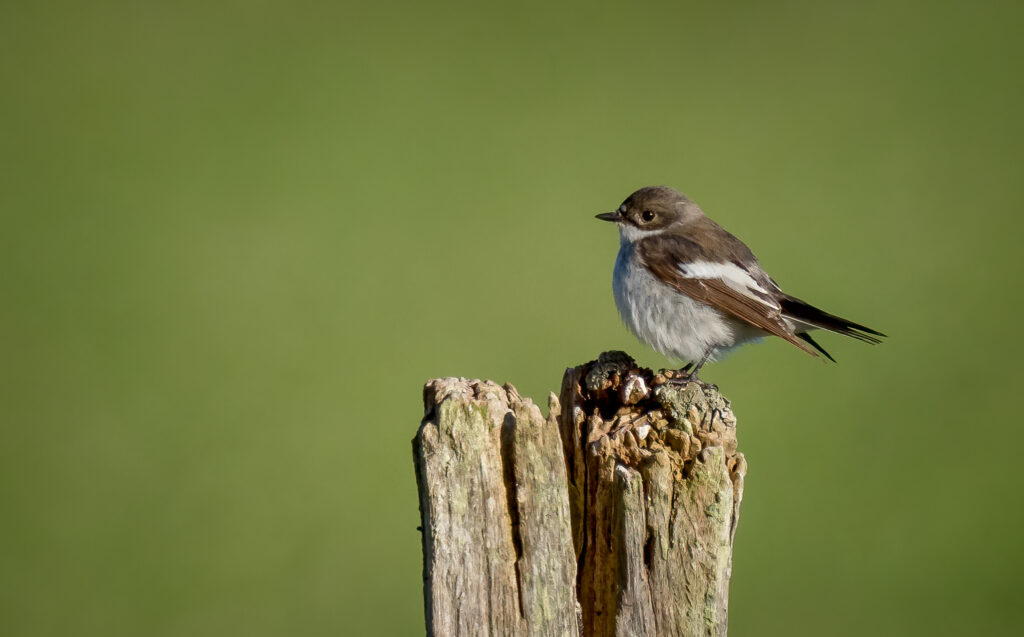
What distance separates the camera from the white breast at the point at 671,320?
659 cm

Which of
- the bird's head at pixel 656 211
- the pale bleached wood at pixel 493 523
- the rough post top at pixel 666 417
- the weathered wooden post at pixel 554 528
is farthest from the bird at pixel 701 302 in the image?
the pale bleached wood at pixel 493 523

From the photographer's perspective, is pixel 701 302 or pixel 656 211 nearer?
pixel 701 302

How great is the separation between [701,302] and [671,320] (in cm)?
23

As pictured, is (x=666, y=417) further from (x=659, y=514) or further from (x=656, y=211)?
(x=656, y=211)

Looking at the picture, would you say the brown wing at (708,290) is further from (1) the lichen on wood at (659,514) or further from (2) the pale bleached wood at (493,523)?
(2) the pale bleached wood at (493,523)

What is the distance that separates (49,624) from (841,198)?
11154mm

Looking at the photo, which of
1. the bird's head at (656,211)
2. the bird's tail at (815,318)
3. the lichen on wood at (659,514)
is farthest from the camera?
the bird's head at (656,211)

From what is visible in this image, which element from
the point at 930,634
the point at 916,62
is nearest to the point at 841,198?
the point at 916,62

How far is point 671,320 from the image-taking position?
21.7ft

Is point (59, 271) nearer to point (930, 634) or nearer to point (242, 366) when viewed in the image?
point (242, 366)

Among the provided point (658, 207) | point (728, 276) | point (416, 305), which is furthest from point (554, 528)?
point (416, 305)

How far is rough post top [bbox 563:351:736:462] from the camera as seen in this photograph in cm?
402

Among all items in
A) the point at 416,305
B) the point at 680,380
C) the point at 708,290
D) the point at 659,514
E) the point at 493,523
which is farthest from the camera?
the point at 416,305

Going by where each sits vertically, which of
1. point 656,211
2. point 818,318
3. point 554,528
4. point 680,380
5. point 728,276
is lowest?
point 554,528
